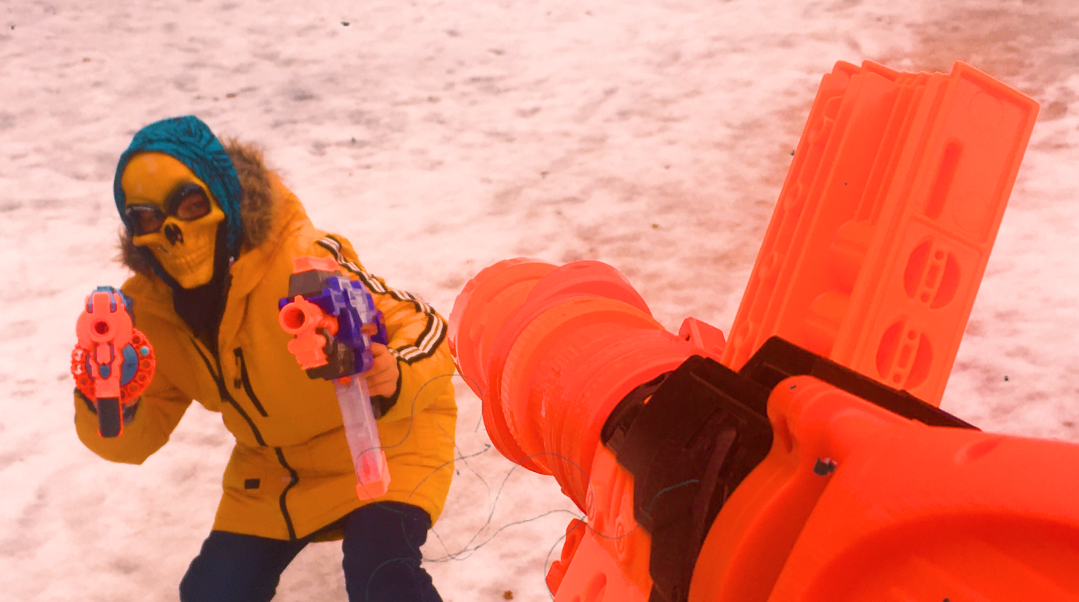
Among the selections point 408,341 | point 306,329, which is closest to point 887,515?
point 306,329

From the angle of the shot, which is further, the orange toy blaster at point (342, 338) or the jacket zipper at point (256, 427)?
the jacket zipper at point (256, 427)

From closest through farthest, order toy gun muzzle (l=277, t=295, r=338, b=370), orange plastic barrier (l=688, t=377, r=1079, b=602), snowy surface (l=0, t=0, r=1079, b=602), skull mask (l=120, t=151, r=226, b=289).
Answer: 1. orange plastic barrier (l=688, t=377, r=1079, b=602)
2. toy gun muzzle (l=277, t=295, r=338, b=370)
3. skull mask (l=120, t=151, r=226, b=289)
4. snowy surface (l=0, t=0, r=1079, b=602)

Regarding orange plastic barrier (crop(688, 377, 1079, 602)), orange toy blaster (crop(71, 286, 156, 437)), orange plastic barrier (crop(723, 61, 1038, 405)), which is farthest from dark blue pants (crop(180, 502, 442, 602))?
orange plastic barrier (crop(688, 377, 1079, 602))

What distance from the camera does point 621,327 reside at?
0.65 meters

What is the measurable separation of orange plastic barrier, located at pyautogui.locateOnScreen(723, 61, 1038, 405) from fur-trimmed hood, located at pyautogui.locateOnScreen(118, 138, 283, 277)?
0.69 meters

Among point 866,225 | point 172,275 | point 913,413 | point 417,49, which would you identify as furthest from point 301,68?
point 913,413

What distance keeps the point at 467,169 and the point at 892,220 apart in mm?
1354

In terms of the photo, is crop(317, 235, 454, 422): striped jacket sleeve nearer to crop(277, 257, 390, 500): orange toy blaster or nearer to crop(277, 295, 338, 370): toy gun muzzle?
crop(277, 257, 390, 500): orange toy blaster

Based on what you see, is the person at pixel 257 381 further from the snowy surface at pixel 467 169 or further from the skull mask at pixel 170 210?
the snowy surface at pixel 467 169

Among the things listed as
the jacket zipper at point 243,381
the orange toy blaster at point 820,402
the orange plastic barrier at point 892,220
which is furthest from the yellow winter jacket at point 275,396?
the orange plastic barrier at point 892,220

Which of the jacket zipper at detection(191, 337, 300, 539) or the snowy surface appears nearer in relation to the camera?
the jacket zipper at detection(191, 337, 300, 539)

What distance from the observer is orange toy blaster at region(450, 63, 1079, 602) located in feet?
0.83

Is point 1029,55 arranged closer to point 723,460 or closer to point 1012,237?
point 1012,237

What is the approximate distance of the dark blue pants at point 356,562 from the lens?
0.96 meters
